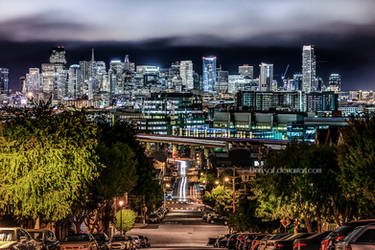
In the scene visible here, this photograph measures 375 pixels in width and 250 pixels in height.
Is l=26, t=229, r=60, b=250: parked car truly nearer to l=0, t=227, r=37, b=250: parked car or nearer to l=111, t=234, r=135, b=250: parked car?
l=0, t=227, r=37, b=250: parked car

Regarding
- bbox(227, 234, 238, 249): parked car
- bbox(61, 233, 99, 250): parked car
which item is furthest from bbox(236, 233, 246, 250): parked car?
bbox(61, 233, 99, 250): parked car

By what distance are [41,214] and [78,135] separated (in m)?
4.69

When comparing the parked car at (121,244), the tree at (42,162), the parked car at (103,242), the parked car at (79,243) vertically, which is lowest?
the parked car at (121,244)

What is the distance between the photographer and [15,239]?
68.6 ft

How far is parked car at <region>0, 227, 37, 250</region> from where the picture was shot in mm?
19625

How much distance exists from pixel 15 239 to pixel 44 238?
572 cm

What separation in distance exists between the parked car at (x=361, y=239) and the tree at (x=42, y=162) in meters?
17.2

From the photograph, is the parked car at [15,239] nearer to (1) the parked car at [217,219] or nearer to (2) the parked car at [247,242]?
(2) the parked car at [247,242]

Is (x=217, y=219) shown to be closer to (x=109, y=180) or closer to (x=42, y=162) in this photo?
(x=109, y=180)

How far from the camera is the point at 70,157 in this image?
3269 cm

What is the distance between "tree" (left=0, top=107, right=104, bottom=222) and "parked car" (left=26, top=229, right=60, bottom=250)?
306cm

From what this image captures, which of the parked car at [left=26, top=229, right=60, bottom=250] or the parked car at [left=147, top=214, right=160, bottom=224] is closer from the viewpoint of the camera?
the parked car at [left=26, top=229, right=60, bottom=250]

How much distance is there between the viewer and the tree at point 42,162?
1169 inches

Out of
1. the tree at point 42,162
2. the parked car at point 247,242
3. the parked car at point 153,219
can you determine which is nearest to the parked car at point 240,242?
the parked car at point 247,242
